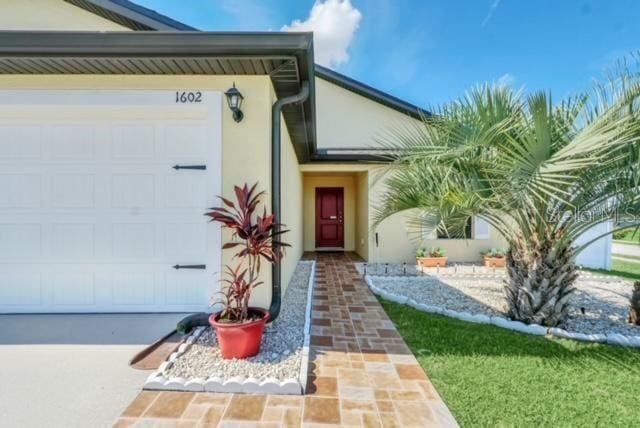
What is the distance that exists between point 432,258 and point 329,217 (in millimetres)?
4227

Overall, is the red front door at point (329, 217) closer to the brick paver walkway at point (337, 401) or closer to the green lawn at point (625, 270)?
the green lawn at point (625, 270)

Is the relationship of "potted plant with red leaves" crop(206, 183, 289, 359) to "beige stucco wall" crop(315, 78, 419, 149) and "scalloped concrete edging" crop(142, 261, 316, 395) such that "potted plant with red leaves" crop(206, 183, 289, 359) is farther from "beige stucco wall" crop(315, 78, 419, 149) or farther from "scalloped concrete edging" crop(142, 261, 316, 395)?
"beige stucco wall" crop(315, 78, 419, 149)

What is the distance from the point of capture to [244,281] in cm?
318

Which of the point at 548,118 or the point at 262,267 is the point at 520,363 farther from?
the point at 262,267

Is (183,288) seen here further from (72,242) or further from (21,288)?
(21,288)

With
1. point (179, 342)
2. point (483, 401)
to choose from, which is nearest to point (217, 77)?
point (179, 342)

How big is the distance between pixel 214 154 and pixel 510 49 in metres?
10.8

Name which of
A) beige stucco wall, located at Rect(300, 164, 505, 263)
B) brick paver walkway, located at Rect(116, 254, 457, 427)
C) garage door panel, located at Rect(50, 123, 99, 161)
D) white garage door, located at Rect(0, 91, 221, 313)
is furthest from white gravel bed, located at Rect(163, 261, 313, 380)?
beige stucco wall, located at Rect(300, 164, 505, 263)

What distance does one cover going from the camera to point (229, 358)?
2861 millimetres

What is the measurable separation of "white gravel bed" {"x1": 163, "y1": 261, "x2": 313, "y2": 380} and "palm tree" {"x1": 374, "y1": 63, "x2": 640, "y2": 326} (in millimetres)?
1915

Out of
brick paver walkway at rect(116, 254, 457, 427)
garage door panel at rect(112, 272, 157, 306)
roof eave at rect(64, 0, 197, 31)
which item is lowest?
brick paver walkway at rect(116, 254, 457, 427)

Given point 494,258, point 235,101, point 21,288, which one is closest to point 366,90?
point 494,258

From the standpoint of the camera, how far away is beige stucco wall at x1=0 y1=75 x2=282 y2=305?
366cm

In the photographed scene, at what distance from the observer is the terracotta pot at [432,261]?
813 cm
